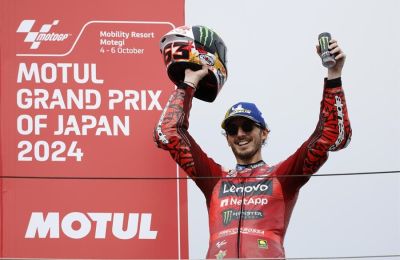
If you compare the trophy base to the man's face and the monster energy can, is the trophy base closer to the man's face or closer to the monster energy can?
the man's face

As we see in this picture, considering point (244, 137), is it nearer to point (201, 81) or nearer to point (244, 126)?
point (244, 126)

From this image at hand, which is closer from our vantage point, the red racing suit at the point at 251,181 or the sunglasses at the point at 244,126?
the red racing suit at the point at 251,181

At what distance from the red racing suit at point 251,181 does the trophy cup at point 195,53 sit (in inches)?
1.8

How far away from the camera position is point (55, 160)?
90.9 inches

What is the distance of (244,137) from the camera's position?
2166mm

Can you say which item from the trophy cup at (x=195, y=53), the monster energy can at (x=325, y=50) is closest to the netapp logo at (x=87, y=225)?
the trophy cup at (x=195, y=53)

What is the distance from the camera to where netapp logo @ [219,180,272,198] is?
2.11 metres

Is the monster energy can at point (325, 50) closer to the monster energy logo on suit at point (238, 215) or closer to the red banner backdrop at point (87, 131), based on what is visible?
the monster energy logo on suit at point (238, 215)

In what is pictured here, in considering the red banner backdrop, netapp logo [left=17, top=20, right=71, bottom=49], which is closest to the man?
the red banner backdrop

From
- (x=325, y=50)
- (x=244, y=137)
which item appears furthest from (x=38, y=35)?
(x=325, y=50)

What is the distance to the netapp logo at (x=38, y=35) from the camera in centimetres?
235

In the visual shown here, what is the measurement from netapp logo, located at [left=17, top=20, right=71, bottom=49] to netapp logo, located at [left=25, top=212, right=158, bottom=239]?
0.35m

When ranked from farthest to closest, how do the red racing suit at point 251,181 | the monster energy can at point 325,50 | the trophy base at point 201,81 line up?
the trophy base at point 201,81 < the red racing suit at point 251,181 < the monster energy can at point 325,50

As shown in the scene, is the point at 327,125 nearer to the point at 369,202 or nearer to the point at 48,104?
the point at 369,202
